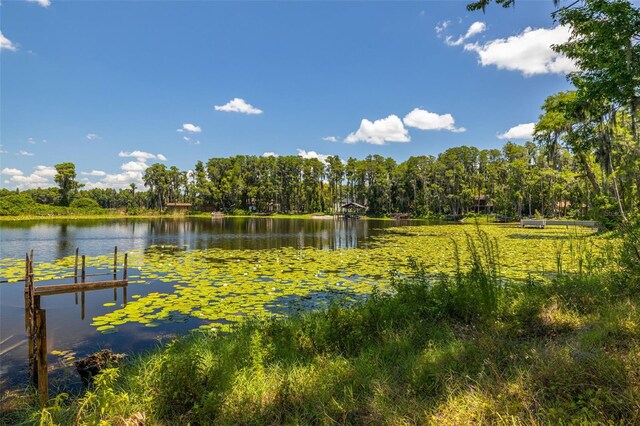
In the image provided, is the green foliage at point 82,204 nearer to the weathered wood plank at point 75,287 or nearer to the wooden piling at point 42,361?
the weathered wood plank at point 75,287

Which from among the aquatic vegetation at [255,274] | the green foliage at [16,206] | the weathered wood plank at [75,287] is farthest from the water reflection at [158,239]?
the green foliage at [16,206]

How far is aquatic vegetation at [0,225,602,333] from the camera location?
809cm

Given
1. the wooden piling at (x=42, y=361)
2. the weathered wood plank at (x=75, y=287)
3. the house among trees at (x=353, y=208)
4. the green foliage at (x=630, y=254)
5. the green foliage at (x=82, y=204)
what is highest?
the green foliage at (x=82, y=204)

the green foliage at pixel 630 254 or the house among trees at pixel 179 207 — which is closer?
the green foliage at pixel 630 254

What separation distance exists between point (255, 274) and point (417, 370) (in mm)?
9377

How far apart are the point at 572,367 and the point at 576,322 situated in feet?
5.71

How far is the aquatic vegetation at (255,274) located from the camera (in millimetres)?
8086

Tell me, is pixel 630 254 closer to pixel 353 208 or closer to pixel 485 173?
pixel 485 173

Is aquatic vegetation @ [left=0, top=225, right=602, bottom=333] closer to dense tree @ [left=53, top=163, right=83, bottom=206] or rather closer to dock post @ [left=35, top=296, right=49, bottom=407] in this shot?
dock post @ [left=35, top=296, right=49, bottom=407]

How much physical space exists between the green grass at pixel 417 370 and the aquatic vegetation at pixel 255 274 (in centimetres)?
138

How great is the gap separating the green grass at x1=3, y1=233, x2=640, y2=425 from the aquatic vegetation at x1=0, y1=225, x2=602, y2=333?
4.53 feet

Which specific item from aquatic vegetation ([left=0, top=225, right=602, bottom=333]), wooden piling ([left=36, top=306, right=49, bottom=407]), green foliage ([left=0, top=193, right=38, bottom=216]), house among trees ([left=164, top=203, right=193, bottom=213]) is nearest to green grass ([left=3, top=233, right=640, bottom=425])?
wooden piling ([left=36, top=306, right=49, bottom=407])

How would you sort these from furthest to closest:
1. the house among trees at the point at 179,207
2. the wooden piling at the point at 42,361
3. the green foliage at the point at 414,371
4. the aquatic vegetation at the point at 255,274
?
the house among trees at the point at 179,207 → the aquatic vegetation at the point at 255,274 → the wooden piling at the point at 42,361 → the green foliage at the point at 414,371

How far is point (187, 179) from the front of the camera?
100 metres
